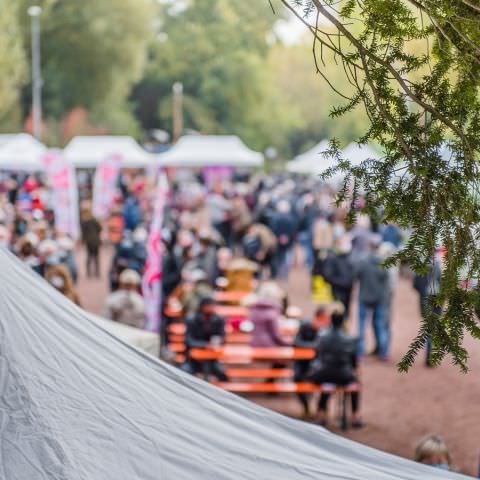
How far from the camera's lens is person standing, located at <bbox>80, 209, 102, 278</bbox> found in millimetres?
24078

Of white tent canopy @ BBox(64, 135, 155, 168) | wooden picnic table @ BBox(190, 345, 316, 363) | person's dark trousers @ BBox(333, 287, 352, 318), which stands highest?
white tent canopy @ BBox(64, 135, 155, 168)

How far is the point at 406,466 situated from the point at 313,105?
80826 mm

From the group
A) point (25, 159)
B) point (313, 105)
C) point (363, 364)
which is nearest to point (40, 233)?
point (363, 364)

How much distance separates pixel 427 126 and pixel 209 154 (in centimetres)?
3429

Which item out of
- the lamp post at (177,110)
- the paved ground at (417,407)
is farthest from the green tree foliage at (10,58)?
the paved ground at (417,407)

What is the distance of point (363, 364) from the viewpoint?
16.4 metres

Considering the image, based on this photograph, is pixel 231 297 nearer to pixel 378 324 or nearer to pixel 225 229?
pixel 378 324

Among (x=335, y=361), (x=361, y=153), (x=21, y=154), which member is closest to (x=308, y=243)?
(x=361, y=153)

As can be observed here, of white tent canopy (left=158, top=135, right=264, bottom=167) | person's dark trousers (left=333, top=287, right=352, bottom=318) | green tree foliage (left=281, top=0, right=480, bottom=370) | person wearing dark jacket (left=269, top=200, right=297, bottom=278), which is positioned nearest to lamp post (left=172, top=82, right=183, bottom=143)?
white tent canopy (left=158, top=135, right=264, bottom=167)

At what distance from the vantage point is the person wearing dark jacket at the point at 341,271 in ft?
59.0

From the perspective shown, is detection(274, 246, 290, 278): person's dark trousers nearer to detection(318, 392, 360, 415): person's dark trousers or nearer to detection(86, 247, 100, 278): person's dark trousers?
detection(86, 247, 100, 278): person's dark trousers

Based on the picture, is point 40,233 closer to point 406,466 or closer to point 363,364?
point 363,364

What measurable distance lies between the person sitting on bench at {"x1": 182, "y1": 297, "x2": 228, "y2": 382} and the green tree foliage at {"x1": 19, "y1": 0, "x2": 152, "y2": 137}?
43.9m

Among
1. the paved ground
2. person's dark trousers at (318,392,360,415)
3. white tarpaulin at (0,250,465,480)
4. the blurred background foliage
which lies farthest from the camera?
the blurred background foliage
